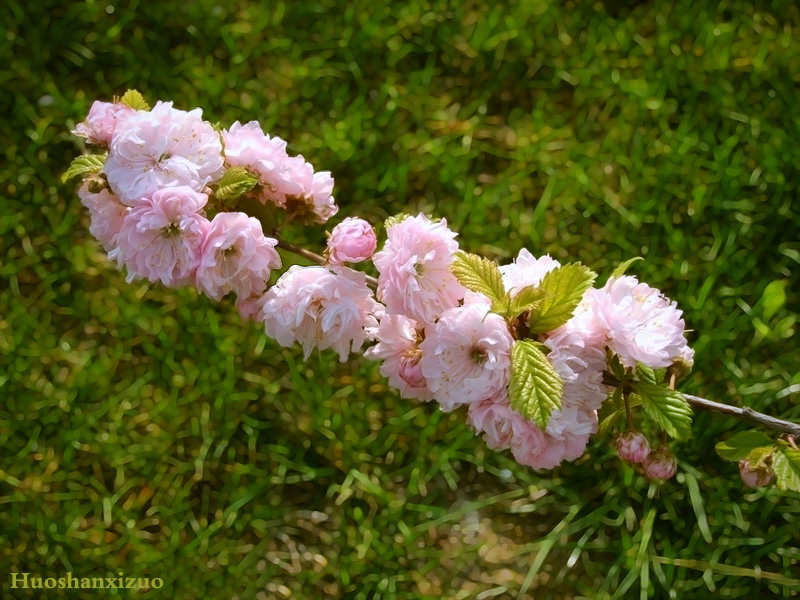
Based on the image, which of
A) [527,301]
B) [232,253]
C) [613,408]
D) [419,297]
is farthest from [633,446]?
[232,253]

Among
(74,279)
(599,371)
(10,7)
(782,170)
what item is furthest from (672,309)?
(10,7)

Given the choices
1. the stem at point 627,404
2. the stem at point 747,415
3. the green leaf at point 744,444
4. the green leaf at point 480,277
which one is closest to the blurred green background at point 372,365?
the green leaf at point 744,444

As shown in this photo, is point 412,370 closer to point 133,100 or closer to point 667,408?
point 667,408

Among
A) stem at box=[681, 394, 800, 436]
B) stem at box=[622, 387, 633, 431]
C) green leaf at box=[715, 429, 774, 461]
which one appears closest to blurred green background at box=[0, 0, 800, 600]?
green leaf at box=[715, 429, 774, 461]

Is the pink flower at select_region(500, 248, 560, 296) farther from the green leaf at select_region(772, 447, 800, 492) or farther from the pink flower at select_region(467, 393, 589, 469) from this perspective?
the green leaf at select_region(772, 447, 800, 492)

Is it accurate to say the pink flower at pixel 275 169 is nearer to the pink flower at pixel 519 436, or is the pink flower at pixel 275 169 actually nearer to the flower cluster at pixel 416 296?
the flower cluster at pixel 416 296

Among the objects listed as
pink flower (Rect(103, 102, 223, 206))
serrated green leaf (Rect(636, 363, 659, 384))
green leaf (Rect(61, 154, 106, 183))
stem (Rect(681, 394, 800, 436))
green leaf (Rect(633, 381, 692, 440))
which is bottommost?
stem (Rect(681, 394, 800, 436))

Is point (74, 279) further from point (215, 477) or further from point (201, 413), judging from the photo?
point (215, 477)
